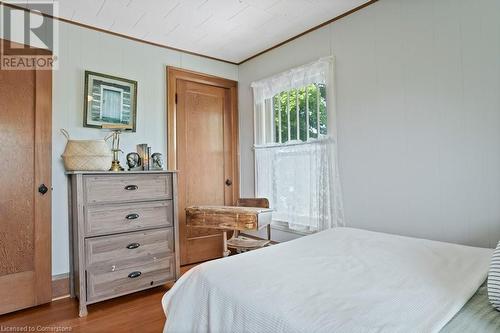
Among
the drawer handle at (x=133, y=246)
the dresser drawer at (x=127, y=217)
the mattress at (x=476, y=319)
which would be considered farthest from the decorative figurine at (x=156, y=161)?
the mattress at (x=476, y=319)

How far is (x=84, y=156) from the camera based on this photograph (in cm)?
230

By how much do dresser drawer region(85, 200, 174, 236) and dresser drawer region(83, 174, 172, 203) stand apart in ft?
0.19

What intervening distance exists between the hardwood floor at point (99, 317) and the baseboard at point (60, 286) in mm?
63

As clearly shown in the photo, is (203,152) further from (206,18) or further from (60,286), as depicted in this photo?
(60,286)

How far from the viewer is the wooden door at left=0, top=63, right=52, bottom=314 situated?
2186mm

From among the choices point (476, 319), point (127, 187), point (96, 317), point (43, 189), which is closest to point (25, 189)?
point (43, 189)

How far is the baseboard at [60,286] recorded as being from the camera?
2428 mm

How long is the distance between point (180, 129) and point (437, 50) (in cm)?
244

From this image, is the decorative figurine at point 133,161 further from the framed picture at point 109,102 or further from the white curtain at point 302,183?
the white curtain at point 302,183

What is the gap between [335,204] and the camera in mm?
2561

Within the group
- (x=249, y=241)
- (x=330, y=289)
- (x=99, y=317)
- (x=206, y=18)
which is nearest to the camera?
(x=330, y=289)

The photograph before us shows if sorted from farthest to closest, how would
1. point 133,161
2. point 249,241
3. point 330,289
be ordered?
point 249,241
point 133,161
point 330,289

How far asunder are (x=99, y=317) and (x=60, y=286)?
0.61 metres

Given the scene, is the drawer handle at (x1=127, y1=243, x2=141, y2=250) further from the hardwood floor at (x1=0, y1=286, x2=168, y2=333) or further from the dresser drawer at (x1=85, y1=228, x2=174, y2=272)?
the hardwood floor at (x1=0, y1=286, x2=168, y2=333)
